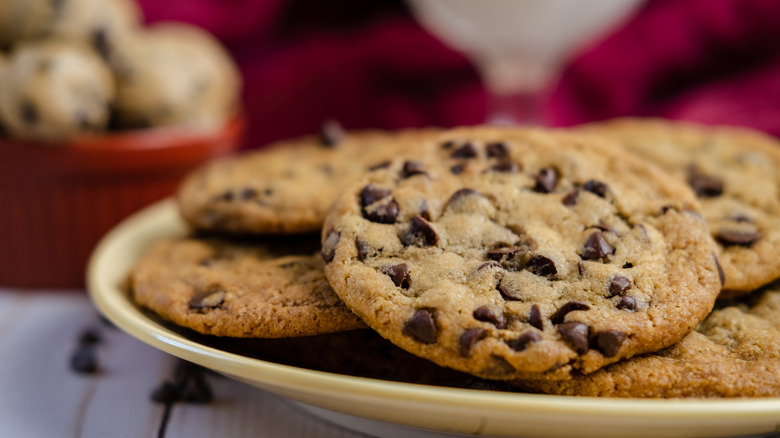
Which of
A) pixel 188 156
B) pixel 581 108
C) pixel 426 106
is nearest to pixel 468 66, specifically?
pixel 426 106

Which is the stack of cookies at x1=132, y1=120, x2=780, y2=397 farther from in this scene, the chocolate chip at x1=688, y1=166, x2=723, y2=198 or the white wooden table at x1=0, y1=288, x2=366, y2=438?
the white wooden table at x1=0, y1=288, x2=366, y2=438

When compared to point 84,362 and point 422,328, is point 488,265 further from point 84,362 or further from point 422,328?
point 84,362

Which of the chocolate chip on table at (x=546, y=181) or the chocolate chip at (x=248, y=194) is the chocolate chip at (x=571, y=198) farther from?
the chocolate chip at (x=248, y=194)

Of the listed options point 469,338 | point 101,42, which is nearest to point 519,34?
point 101,42

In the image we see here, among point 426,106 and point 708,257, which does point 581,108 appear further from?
point 708,257

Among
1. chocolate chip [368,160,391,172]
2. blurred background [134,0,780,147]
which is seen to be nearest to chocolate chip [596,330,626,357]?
chocolate chip [368,160,391,172]
